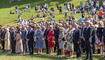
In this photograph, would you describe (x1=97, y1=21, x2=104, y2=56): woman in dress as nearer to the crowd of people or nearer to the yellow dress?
the crowd of people

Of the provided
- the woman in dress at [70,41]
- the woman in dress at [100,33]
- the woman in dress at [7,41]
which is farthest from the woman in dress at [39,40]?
the woman in dress at [100,33]

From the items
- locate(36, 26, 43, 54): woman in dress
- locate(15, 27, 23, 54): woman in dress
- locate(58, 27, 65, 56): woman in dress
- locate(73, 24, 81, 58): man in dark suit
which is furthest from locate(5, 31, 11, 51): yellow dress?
locate(73, 24, 81, 58): man in dark suit

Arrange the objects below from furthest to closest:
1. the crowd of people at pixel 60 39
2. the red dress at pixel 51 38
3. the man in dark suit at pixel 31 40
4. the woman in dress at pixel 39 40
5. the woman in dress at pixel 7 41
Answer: the woman in dress at pixel 7 41, the man in dark suit at pixel 31 40, the woman in dress at pixel 39 40, the red dress at pixel 51 38, the crowd of people at pixel 60 39

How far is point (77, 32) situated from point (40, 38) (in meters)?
3.16

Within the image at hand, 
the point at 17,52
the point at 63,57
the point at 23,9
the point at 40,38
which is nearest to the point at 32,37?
the point at 40,38

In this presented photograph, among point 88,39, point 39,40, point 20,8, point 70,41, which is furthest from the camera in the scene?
point 20,8

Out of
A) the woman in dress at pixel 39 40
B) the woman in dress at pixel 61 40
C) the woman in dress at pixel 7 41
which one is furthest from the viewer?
the woman in dress at pixel 7 41

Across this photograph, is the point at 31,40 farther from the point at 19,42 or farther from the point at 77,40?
the point at 77,40

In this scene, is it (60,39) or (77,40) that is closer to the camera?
(77,40)

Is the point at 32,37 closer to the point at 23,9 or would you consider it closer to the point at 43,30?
the point at 43,30

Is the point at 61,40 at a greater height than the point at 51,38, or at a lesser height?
lesser

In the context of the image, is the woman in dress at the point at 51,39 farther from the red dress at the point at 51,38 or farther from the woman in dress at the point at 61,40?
the woman in dress at the point at 61,40

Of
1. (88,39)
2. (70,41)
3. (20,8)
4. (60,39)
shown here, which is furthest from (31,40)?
(20,8)

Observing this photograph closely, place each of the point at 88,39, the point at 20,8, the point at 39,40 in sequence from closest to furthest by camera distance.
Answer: the point at 88,39
the point at 39,40
the point at 20,8
